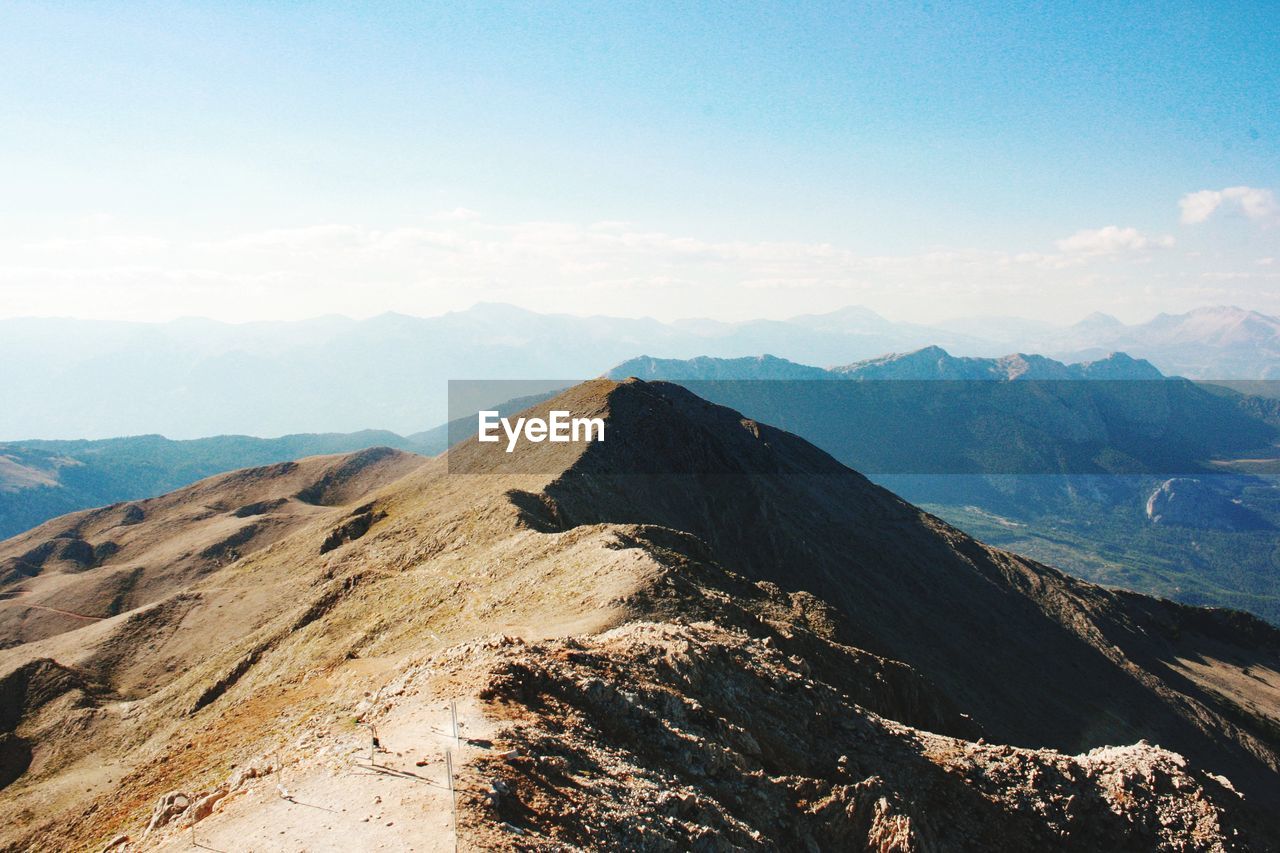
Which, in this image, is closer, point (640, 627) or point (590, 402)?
point (640, 627)

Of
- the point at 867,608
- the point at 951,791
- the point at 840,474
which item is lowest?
the point at 867,608

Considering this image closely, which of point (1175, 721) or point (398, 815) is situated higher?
point (398, 815)

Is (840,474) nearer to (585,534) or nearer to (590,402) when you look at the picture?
Answer: (590,402)

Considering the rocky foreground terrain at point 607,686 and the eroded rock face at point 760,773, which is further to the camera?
the rocky foreground terrain at point 607,686

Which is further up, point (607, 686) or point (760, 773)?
point (607, 686)

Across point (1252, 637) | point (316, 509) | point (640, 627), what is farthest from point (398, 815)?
point (1252, 637)

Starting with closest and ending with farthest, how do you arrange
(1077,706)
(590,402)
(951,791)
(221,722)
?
1. (951,791)
2. (221,722)
3. (1077,706)
4. (590,402)

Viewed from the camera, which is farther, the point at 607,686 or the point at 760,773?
the point at 607,686

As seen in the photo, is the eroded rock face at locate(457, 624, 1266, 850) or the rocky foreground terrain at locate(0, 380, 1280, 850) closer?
the eroded rock face at locate(457, 624, 1266, 850)
